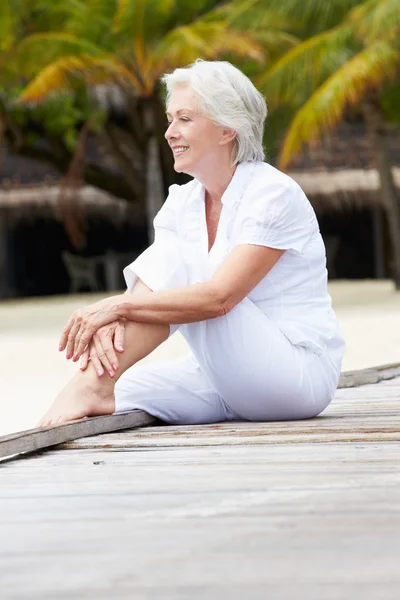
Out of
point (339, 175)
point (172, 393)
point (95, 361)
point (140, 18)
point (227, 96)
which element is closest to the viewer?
point (95, 361)

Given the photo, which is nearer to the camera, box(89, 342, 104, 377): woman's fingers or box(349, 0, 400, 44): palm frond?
box(89, 342, 104, 377): woman's fingers

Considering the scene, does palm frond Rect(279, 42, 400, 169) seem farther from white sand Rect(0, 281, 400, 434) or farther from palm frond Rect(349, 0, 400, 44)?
white sand Rect(0, 281, 400, 434)

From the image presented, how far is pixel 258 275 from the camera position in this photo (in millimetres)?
3051

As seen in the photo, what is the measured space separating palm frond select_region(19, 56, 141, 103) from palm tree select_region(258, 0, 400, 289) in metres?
1.88

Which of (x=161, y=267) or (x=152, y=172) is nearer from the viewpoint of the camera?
(x=161, y=267)

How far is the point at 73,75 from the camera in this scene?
15.0m

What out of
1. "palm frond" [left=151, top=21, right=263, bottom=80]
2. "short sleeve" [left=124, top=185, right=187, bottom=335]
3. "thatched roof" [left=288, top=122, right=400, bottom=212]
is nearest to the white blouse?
"short sleeve" [left=124, top=185, right=187, bottom=335]

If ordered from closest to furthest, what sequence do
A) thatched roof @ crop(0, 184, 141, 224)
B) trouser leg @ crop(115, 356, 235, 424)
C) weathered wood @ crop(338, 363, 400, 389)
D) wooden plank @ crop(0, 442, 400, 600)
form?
1. wooden plank @ crop(0, 442, 400, 600)
2. trouser leg @ crop(115, 356, 235, 424)
3. weathered wood @ crop(338, 363, 400, 389)
4. thatched roof @ crop(0, 184, 141, 224)

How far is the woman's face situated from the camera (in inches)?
126

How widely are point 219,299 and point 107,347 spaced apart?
0.31 metres

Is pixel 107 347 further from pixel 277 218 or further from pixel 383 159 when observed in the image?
pixel 383 159

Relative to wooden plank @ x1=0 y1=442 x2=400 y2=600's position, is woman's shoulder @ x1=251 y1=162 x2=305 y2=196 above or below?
above

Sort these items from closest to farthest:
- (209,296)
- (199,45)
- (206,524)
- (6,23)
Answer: (206,524), (209,296), (199,45), (6,23)

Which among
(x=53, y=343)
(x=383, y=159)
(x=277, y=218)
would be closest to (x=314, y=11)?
(x=383, y=159)
